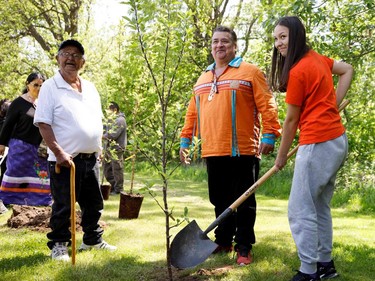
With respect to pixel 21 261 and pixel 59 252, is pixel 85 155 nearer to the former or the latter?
pixel 59 252

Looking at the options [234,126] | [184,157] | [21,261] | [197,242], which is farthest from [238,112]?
[21,261]

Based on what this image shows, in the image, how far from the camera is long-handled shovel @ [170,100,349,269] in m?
3.38

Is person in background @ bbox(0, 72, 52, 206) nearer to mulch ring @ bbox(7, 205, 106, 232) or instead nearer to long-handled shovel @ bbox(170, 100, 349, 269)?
mulch ring @ bbox(7, 205, 106, 232)

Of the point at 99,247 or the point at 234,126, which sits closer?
the point at 234,126

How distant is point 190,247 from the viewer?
3.53 metres

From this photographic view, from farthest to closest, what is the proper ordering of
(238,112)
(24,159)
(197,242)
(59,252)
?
(24,159), (59,252), (238,112), (197,242)

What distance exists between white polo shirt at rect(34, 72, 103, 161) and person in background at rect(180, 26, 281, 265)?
87 centimetres

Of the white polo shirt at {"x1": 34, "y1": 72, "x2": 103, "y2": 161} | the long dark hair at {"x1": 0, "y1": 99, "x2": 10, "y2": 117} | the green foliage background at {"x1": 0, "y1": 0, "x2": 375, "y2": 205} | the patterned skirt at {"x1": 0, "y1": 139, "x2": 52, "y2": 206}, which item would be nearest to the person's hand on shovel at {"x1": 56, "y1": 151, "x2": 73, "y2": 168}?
the white polo shirt at {"x1": 34, "y1": 72, "x2": 103, "y2": 161}

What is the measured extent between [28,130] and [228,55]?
3737mm

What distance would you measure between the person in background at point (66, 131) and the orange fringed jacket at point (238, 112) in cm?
105

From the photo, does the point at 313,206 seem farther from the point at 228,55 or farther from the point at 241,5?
the point at 241,5

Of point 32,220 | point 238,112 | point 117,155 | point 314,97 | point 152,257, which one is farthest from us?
point 117,155

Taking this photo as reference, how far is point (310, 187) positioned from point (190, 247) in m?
1.05

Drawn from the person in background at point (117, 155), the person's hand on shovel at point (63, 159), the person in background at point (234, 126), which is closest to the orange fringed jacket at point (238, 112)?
the person in background at point (234, 126)
